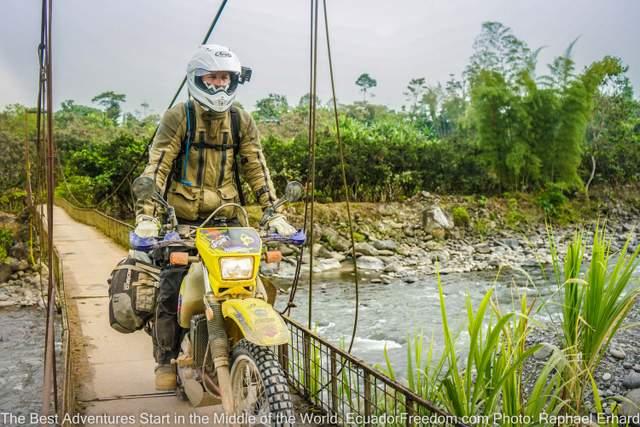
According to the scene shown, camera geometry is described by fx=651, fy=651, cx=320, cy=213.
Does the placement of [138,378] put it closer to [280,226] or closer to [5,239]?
[280,226]

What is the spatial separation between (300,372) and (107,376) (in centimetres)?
107

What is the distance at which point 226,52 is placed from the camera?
2.88m

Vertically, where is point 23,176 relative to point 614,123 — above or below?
below

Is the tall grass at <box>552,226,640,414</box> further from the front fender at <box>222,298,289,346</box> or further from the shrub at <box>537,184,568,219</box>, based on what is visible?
the shrub at <box>537,184,568,219</box>

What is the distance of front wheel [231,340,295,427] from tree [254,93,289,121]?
28.8 m

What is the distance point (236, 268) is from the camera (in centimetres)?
Result: 237

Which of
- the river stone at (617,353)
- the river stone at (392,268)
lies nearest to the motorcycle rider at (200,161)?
the river stone at (617,353)

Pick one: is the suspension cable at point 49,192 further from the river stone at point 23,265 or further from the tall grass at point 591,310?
the river stone at point 23,265

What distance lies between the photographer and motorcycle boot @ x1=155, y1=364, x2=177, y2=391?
295 cm

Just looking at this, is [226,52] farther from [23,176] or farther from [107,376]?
[23,176]

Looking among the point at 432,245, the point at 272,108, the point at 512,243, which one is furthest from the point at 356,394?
the point at 272,108

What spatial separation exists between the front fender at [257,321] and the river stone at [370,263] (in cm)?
1108

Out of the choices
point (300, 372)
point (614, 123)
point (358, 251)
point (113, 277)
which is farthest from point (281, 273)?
point (614, 123)

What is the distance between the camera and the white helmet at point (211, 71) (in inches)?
112
